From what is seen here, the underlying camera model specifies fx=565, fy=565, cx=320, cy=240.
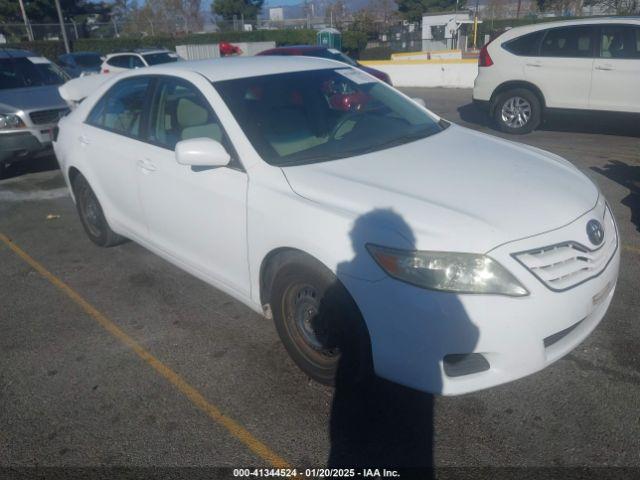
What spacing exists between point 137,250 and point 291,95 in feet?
7.87

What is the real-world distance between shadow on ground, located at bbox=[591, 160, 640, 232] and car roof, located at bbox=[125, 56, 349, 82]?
3354mm

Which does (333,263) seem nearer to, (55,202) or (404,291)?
(404,291)

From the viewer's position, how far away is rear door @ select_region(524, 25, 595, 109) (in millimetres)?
8812

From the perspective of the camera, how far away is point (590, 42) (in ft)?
28.8

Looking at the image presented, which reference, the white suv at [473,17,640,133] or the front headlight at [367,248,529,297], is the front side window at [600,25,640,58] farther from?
the front headlight at [367,248,529,297]

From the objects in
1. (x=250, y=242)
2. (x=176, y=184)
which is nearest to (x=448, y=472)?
(x=250, y=242)

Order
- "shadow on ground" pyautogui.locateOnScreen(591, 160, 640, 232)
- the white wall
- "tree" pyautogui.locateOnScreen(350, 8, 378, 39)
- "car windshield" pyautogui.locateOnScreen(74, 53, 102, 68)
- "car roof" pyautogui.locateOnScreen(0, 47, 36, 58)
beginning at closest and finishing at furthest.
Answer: "shadow on ground" pyautogui.locateOnScreen(591, 160, 640, 232), "car roof" pyautogui.locateOnScreen(0, 47, 36, 58), the white wall, "car windshield" pyautogui.locateOnScreen(74, 53, 102, 68), "tree" pyautogui.locateOnScreen(350, 8, 378, 39)

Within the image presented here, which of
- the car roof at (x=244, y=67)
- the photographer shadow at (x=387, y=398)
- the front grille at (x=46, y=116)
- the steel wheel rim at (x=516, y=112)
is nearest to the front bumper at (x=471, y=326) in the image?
the photographer shadow at (x=387, y=398)

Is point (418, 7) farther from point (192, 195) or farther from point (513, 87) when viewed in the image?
point (192, 195)

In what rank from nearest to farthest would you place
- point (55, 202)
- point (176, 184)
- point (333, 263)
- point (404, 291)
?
point (404, 291), point (333, 263), point (176, 184), point (55, 202)

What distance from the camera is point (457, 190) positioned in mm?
2891

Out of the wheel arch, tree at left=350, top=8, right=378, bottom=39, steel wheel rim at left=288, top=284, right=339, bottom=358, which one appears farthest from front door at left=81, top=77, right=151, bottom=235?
tree at left=350, top=8, right=378, bottom=39

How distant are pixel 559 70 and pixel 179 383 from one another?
8.19 m

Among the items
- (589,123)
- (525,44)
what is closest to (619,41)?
(525,44)
